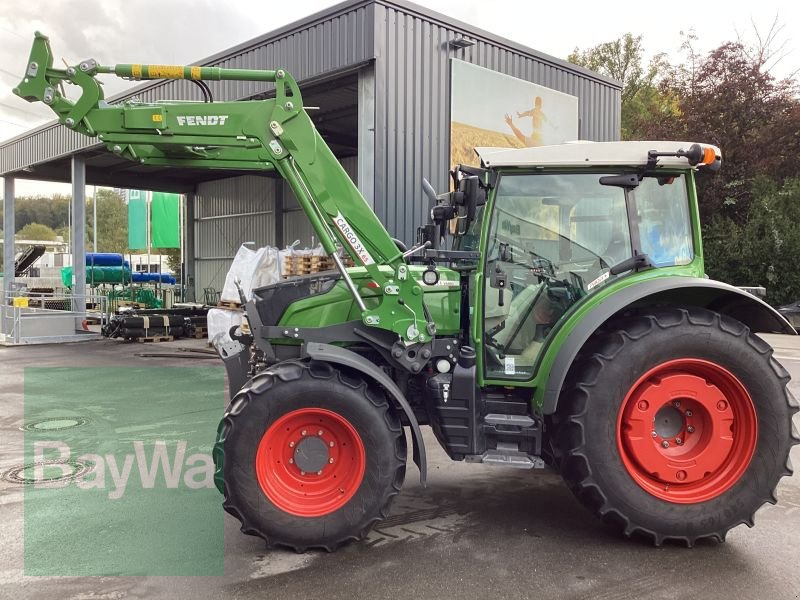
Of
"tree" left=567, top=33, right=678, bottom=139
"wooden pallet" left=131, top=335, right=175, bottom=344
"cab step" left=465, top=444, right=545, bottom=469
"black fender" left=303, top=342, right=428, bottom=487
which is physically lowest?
"wooden pallet" left=131, top=335, right=175, bottom=344

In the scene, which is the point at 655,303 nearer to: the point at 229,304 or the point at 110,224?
the point at 229,304

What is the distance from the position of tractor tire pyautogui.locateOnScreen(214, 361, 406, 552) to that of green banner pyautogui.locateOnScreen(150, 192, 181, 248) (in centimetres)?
2662

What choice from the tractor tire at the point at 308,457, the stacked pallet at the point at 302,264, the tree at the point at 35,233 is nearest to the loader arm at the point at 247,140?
the tractor tire at the point at 308,457

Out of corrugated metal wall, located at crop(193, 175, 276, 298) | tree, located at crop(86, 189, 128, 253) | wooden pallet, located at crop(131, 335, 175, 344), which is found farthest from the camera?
tree, located at crop(86, 189, 128, 253)

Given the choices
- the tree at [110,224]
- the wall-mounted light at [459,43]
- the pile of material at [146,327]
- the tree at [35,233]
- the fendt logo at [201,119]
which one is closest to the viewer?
the fendt logo at [201,119]

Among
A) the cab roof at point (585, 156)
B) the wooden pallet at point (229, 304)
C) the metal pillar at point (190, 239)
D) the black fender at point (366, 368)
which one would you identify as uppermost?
the metal pillar at point (190, 239)

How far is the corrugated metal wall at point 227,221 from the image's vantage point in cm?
2331

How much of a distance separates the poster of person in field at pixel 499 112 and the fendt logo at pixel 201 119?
7.68 m

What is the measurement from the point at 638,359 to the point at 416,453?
4.99 ft

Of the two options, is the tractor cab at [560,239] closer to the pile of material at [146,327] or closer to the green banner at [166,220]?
the pile of material at [146,327]

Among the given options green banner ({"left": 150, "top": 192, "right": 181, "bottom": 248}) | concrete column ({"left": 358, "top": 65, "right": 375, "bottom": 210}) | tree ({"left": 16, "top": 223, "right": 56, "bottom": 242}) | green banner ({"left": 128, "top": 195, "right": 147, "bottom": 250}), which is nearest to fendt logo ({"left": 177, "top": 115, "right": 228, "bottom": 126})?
concrete column ({"left": 358, "top": 65, "right": 375, "bottom": 210})

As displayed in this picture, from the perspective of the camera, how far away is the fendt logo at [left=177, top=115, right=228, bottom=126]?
4.14m

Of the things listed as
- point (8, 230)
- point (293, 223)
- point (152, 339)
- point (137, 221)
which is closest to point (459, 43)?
point (152, 339)

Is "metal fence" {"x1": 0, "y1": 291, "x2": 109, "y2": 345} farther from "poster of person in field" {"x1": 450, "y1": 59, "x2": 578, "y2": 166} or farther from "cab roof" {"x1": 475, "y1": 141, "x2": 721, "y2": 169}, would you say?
"cab roof" {"x1": 475, "y1": 141, "x2": 721, "y2": 169}
